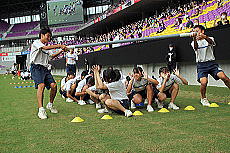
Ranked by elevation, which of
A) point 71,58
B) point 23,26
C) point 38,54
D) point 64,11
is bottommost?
point 38,54

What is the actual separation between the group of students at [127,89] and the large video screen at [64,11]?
5047 cm

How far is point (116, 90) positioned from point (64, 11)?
53961 mm

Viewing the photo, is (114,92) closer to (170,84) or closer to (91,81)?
(170,84)

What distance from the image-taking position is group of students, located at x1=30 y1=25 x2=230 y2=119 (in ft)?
20.3

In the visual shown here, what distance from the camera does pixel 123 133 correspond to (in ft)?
14.6

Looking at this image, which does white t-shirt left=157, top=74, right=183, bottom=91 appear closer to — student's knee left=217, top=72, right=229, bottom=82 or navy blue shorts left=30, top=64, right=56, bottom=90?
student's knee left=217, top=72, right=229, bottom=82

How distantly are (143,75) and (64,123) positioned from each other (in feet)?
7.49

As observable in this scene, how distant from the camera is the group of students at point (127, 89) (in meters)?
6.15

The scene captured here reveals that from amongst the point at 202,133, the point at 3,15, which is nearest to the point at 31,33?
the point at 3,15

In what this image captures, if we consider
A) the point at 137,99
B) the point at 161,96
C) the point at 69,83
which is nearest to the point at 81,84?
the point at 69,83

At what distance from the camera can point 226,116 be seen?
556 centimetres

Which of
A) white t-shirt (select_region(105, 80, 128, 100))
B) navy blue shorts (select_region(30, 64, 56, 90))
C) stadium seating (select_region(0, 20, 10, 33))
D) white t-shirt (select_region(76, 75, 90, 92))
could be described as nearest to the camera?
white t-shirt (select_region(105, 80, 128, 100))

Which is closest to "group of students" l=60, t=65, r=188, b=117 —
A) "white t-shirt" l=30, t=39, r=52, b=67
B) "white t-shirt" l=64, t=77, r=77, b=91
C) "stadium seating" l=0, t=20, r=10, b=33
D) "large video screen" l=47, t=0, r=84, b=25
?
"white t-shirt" l=64, t=77, r=77, b=91

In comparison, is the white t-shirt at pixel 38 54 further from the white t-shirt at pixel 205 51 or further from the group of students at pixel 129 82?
the white t-shirt at pixel 205 51
